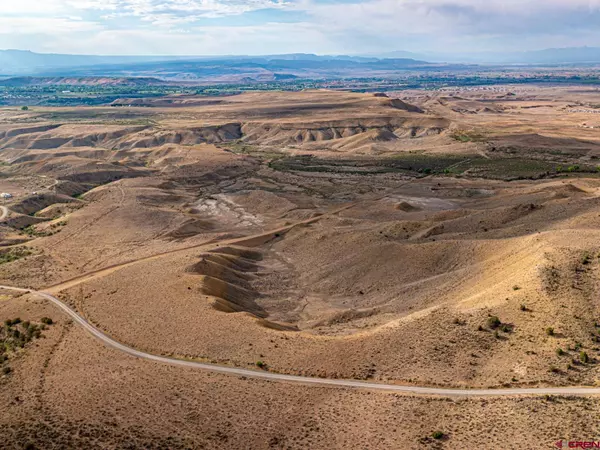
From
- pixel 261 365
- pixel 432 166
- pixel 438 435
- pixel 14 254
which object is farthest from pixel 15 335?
pixel 432 166

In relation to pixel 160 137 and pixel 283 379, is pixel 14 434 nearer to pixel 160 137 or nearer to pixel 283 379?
pixel 283 379

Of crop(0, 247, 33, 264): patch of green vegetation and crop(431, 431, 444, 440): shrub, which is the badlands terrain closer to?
crop(431, 431, 444, 440): shrub

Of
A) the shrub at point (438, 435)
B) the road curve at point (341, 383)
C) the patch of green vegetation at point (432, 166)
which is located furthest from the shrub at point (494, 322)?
the patch of green vegetation at point (432, 166)

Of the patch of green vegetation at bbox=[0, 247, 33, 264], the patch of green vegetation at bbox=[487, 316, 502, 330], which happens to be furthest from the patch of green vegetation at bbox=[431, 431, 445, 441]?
the patch of green vegetation at bbox=[0, 247, 33, 264]

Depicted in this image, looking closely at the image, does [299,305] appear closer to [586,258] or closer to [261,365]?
[261,365]

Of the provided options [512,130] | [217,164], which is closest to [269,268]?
[217,164]

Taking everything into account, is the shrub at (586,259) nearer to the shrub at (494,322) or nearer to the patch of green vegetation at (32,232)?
the shrub at (494,322)
